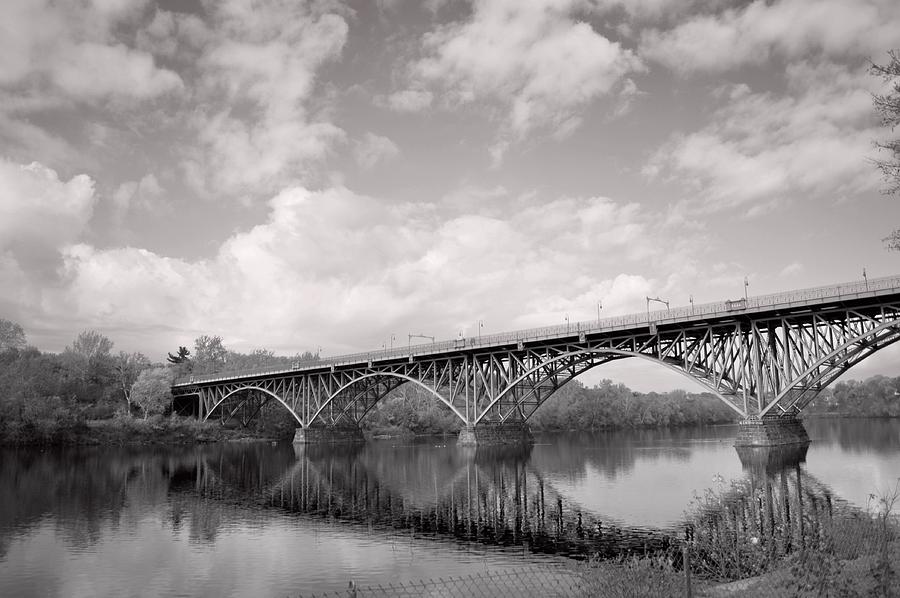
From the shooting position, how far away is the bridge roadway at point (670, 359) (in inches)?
2040

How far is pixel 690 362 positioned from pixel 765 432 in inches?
340

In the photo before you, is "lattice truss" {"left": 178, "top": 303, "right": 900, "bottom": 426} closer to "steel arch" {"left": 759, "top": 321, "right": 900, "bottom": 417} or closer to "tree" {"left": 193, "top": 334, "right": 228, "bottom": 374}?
"steel arch" {"left": 759, "top": 321, "right": 900, "bottom": 417}

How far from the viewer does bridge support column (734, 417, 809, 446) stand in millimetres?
55688

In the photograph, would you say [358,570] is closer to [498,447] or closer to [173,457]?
[498,447]

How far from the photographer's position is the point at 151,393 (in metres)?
112

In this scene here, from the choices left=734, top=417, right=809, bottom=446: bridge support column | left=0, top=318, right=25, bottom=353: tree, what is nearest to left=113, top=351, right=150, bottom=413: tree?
left=0, top=318, right=25, bottom=353: tree

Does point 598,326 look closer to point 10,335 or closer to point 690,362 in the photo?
point 690,362

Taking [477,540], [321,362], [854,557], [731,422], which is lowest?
[731,422]

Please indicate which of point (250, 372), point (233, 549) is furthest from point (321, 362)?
point (233, 549)

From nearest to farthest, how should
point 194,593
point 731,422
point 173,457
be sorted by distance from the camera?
1. point 194,593
2. point 173,457
3. point 731,422

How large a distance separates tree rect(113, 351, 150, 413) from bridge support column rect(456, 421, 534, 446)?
67590 mm

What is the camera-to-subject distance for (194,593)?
18.3 meters

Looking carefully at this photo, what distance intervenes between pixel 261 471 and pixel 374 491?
2038 centimetres

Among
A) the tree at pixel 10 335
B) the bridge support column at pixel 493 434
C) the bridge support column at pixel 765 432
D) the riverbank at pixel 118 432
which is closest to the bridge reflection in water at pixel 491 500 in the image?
the bridge support column at pixel 765 432
